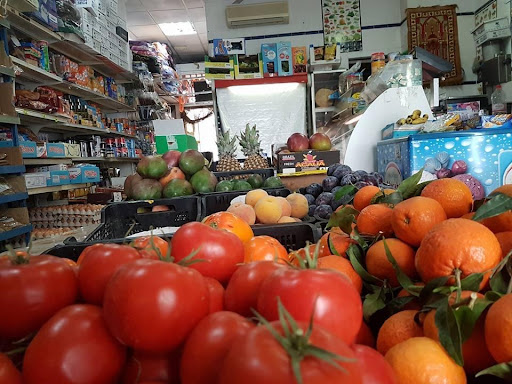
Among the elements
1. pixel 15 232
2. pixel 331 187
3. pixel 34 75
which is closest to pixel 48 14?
pixel 34 75

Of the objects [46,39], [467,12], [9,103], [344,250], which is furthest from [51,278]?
[467,12]

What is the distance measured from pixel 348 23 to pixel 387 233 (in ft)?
20.4

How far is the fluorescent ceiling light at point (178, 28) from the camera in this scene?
741 cm

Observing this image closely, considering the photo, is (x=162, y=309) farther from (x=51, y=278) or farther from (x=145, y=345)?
(x=51, y=278)

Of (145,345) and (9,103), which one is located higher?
(9,103)

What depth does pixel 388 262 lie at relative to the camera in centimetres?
75

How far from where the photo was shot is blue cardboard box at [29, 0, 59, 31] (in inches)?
131

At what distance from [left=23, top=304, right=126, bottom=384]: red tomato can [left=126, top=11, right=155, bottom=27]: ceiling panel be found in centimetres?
744

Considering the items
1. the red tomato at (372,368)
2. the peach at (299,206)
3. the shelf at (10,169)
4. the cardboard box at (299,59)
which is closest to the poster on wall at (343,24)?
the cardboard box at (299,59)

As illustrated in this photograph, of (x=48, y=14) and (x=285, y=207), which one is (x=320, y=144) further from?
(x=48, y=14)

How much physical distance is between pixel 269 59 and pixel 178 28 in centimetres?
298

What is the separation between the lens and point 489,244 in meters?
0.62

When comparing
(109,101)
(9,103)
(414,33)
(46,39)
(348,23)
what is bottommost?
(9,103)

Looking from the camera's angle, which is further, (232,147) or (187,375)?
(232,147)
